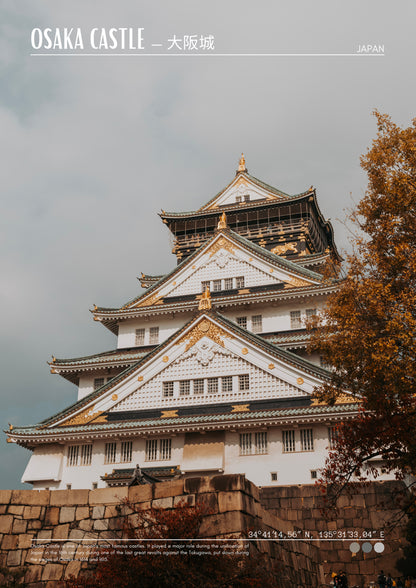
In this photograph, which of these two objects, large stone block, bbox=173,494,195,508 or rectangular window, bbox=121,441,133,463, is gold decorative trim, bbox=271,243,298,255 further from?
large stone block, bbox=173,494,195,508

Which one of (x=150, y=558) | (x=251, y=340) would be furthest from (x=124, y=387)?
(x=150, y=558)

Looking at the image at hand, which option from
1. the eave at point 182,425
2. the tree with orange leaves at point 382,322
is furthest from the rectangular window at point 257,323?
the tree with orange leaves at point 382,322

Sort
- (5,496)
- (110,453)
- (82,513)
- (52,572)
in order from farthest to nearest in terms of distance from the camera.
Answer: (110,453) < (5,496) < (82,513) < (52,572)

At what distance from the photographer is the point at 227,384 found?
95.7ft

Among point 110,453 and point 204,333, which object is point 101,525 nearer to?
point 110,453

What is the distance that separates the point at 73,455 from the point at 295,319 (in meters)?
14.5

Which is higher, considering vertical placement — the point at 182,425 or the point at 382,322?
the point at 182,425

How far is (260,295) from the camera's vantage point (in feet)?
115

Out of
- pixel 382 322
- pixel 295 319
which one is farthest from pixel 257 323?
pixel 382 322

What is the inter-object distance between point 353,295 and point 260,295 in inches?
790

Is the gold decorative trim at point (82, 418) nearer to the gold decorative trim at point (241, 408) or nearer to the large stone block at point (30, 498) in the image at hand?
the gold decorative trim at point (241, 408)

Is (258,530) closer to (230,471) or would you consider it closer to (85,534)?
(85,534)

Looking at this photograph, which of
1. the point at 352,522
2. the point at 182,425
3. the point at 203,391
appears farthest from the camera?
the point at 203,391

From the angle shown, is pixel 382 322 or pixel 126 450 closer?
pixel 382 322
